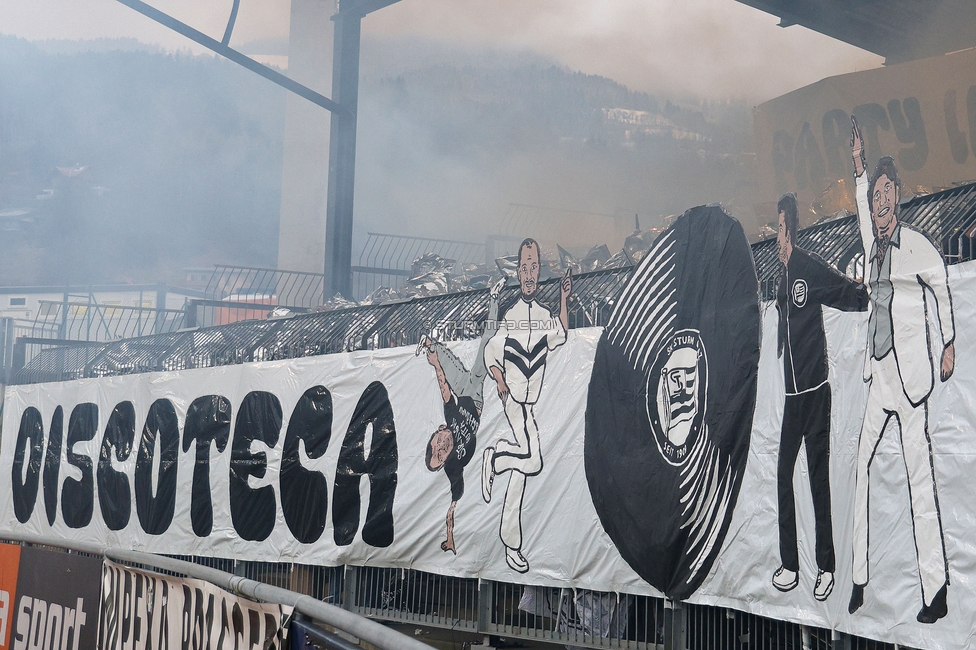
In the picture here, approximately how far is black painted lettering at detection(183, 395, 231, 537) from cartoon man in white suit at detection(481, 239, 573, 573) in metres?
4.19

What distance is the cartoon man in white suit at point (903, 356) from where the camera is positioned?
5586 mm

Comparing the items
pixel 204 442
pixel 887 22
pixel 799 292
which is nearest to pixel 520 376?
pixel 799 292

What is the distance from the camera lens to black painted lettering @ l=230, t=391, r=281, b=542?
11.3 meters

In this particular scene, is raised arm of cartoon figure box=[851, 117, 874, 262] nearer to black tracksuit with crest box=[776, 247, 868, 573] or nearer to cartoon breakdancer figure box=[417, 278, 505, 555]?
black tracksuit with crest box=[776, 247, 868, 573]

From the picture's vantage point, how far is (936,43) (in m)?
14.9

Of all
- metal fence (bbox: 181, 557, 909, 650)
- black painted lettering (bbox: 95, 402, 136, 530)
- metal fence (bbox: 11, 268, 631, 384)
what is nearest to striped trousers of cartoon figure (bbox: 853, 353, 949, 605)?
metal fence (bbox: 181, 557, 909, 650)

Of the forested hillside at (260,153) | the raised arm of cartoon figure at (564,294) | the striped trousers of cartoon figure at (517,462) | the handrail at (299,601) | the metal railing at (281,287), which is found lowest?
the handrail at (299,601)

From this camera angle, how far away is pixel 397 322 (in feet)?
35.4

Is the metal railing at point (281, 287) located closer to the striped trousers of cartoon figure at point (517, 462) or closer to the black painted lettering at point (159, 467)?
the black painted lettering at point (159, 467)

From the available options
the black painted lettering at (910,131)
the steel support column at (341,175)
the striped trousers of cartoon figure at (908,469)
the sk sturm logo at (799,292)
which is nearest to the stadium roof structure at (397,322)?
the sk sturm logo at (799,292)

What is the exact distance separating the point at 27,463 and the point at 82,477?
5.59ft

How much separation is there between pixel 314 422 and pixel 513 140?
19227mm

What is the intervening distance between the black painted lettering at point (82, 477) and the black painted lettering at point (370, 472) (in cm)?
519

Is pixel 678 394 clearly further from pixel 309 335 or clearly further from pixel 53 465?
pixel 53 465
